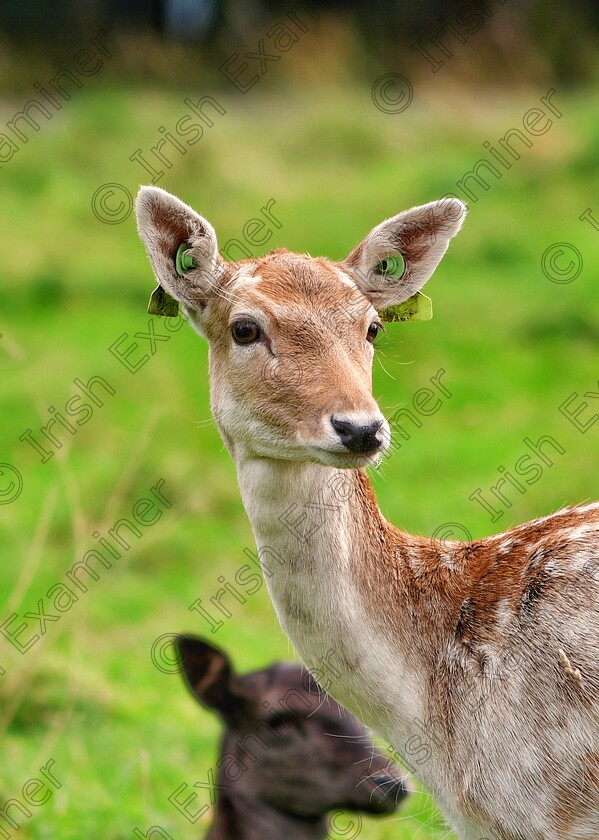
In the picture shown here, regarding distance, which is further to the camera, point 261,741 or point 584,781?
point 261,741

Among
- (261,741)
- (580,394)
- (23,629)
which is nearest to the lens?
(261,741)

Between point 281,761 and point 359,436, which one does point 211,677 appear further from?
point 359,436

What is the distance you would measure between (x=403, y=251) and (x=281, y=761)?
7.49 feet

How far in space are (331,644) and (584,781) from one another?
844 mm

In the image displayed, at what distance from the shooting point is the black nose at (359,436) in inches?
144

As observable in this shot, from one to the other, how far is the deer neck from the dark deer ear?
1399mm

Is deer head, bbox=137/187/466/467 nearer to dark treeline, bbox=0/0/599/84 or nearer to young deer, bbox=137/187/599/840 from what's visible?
young deer, bbox=137/187/599/840

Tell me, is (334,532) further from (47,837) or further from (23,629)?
(23,629)

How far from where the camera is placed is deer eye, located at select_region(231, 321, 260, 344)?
408 centimetres

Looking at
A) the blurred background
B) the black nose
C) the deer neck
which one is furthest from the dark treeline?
the black nose

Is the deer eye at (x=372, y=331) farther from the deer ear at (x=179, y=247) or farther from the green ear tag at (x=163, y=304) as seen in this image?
the green ear tag at (x=163, y=304)

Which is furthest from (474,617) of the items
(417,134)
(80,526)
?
(417,134)

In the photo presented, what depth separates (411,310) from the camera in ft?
15.2

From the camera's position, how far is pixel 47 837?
5.87 meters
